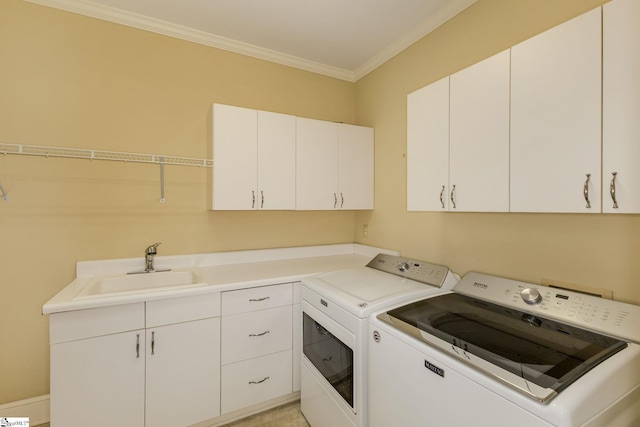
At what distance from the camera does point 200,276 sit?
1.96 meters

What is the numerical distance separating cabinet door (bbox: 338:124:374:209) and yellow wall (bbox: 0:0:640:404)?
255 millimetres

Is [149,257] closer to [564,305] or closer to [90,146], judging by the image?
[90,146]

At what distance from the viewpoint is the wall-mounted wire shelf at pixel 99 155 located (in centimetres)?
168

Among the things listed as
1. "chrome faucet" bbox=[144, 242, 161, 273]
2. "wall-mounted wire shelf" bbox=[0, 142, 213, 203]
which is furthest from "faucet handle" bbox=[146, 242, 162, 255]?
"wall-mounted wire shelf" bbox=[0, 142, 213, 203]

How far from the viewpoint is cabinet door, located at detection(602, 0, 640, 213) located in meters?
0.90

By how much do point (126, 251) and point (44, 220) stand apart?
499 millimetres

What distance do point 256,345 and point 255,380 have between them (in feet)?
0.77

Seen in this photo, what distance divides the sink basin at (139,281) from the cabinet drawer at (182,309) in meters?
0.20

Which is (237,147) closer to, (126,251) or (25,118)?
(126,251)

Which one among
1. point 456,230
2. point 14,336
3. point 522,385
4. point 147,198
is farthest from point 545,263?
point 14,336

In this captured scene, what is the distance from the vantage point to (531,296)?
1288 millimetres

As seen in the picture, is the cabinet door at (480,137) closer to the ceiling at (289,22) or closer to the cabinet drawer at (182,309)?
the ceiling at (289,22)

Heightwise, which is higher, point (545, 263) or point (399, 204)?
point (399, 204)

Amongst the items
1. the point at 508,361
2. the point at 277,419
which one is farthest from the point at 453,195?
the point at 277,419
